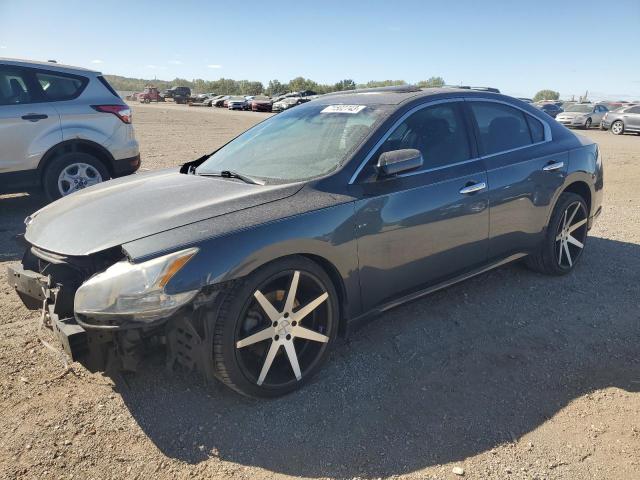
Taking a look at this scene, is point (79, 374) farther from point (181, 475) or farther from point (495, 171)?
point (495, 171)

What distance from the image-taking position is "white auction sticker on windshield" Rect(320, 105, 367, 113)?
3520 millimetres

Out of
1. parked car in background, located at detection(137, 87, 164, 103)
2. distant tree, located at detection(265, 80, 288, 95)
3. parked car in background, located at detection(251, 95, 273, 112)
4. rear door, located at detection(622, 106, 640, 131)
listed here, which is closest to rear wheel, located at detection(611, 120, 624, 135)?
rear door, located at detection(622, 106, 640, 131)

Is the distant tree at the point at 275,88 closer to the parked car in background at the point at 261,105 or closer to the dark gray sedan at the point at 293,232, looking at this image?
the parked car in background at the point at 261,105

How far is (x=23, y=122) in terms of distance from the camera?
592cm

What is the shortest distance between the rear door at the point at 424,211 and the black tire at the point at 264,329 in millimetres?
323

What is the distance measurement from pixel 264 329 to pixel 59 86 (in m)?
5.32

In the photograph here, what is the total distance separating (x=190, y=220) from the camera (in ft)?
8.50

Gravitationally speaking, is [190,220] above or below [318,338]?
above

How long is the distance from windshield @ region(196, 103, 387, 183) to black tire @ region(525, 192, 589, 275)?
2066mm

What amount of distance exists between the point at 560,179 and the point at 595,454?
2551mm

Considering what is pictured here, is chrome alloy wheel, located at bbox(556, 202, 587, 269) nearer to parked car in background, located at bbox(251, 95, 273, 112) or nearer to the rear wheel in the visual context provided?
the rear wheel

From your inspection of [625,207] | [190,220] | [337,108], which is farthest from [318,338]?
[625,207]

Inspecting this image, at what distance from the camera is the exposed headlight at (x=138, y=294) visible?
230 cm

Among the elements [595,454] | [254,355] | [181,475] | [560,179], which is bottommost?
[595,454]
